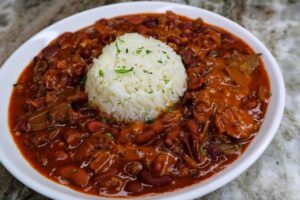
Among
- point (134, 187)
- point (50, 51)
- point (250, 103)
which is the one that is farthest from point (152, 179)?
point (50, 51)

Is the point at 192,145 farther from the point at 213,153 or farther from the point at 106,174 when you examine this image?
the point at 106,174

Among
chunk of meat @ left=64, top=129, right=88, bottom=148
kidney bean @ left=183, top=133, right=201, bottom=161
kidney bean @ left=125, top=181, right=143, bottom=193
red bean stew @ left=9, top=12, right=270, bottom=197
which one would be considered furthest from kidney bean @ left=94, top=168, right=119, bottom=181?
kidney bean @ left=183, top=133, right=201, bottom=161

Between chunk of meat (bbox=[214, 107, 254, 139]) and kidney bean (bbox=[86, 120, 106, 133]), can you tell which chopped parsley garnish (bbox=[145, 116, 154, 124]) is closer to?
kidney bean (bbox=[86, 120, 106, 133])

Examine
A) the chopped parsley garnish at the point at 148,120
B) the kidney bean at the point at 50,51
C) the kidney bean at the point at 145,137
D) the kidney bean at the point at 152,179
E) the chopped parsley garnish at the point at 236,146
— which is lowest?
the chopped parsley garnish at the point at 148,120

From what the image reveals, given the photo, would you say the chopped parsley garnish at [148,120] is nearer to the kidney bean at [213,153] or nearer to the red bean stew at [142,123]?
the red bean stew at [142,123]

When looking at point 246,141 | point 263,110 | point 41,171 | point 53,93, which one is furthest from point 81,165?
point 263,110

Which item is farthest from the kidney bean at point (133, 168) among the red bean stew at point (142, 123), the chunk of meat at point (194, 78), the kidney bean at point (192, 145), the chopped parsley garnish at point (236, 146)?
the chunk of meat at point (194, 78)
